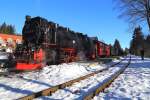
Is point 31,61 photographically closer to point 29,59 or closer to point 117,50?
point 29,59

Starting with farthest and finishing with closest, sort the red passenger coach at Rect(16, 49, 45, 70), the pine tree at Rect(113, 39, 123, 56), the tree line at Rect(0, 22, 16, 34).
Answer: the tree line at Rect(0, 22, 16, 34), the pine tree at Rect(113, 39, 123, 56), the red passenger coach at Rect(16, 49, 45, 70)

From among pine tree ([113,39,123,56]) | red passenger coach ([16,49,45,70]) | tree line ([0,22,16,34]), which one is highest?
tree line ([0,22,16,34])

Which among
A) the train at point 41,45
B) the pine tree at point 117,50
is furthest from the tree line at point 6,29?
the train at point 41,45

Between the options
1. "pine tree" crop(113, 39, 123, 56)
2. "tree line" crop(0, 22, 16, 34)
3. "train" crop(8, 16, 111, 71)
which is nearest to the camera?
"train" crop(8, 16, 111, 71)

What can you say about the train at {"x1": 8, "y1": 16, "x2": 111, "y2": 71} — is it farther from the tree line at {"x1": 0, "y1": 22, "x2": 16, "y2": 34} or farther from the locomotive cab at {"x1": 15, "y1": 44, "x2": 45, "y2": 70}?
the tree line at {"x1": 0, "y1": 22, "x2": 16, "y2": 34}

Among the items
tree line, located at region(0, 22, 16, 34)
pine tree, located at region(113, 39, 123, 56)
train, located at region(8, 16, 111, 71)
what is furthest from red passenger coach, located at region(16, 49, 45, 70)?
tree line, located at region(0, 22, 16, 34)

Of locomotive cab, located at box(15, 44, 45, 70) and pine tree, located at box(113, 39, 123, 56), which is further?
pine tree, located at box(113, 39, 123, 56)

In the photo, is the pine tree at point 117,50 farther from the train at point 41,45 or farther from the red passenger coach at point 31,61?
the red passenger coach at point 31,61

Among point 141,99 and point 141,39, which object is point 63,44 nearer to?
point 141,99

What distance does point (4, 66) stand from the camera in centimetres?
2097

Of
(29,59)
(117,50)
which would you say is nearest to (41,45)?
(29,59)

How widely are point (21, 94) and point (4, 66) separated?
37.7 ft

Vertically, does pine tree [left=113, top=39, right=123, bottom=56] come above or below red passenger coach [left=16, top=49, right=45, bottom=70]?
above

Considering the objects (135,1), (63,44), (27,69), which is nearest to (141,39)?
Result: (135,1)
